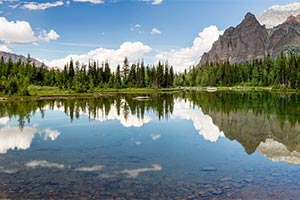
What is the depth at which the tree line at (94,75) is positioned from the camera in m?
119

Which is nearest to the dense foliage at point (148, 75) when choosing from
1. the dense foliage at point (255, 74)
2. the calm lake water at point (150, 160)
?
→ the dense foliage at point (255, 74)

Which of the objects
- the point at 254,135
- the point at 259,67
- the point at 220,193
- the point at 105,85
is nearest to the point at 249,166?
the point at 220,193

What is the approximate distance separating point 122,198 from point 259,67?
14757 centimetres

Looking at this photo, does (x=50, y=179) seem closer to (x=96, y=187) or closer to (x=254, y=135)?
(x=96, y=187)

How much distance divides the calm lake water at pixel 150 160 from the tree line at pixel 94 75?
243ft

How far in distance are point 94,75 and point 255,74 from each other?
69286 mm

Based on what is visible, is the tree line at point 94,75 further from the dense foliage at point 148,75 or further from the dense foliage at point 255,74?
the dense foliage at point 255,74

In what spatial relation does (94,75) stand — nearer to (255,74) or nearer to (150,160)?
(255,74)

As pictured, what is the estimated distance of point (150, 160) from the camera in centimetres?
2022

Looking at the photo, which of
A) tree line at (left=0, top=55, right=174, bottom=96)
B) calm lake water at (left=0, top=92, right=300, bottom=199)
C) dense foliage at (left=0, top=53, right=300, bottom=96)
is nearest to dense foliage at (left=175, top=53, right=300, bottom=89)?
dense foliage at (left=0, top=53, right=300, bottom=96)

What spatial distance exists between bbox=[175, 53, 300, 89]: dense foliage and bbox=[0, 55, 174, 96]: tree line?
21.4m

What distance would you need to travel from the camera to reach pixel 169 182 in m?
15.8

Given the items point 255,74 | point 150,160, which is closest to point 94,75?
point 255,74

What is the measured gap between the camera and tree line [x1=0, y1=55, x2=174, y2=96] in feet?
390
